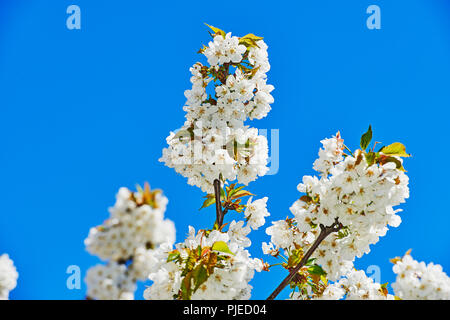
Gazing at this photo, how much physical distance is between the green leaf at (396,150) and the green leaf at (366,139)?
0.41 feet

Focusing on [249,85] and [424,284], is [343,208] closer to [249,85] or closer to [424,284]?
[424,284]

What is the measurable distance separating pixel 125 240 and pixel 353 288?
2.45 m

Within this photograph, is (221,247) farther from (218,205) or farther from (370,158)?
(370,158)

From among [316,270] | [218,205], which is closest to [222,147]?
[218,205]

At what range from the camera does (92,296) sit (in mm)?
1597

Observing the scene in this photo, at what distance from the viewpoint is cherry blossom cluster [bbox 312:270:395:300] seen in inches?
112

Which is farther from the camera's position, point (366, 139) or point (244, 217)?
point (244, 217)

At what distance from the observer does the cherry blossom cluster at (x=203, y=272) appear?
2352 mm

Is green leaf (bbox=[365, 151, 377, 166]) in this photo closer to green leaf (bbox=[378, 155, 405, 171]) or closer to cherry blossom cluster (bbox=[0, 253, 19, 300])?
green leaf (bbox=[378, 155, 405, 171])

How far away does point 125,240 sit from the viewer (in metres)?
1.57

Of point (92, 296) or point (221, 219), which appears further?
point (221, 219)

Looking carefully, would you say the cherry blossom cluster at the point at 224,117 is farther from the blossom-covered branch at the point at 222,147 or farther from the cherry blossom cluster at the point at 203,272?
the cherry blossom cluster at the point at 203,272
